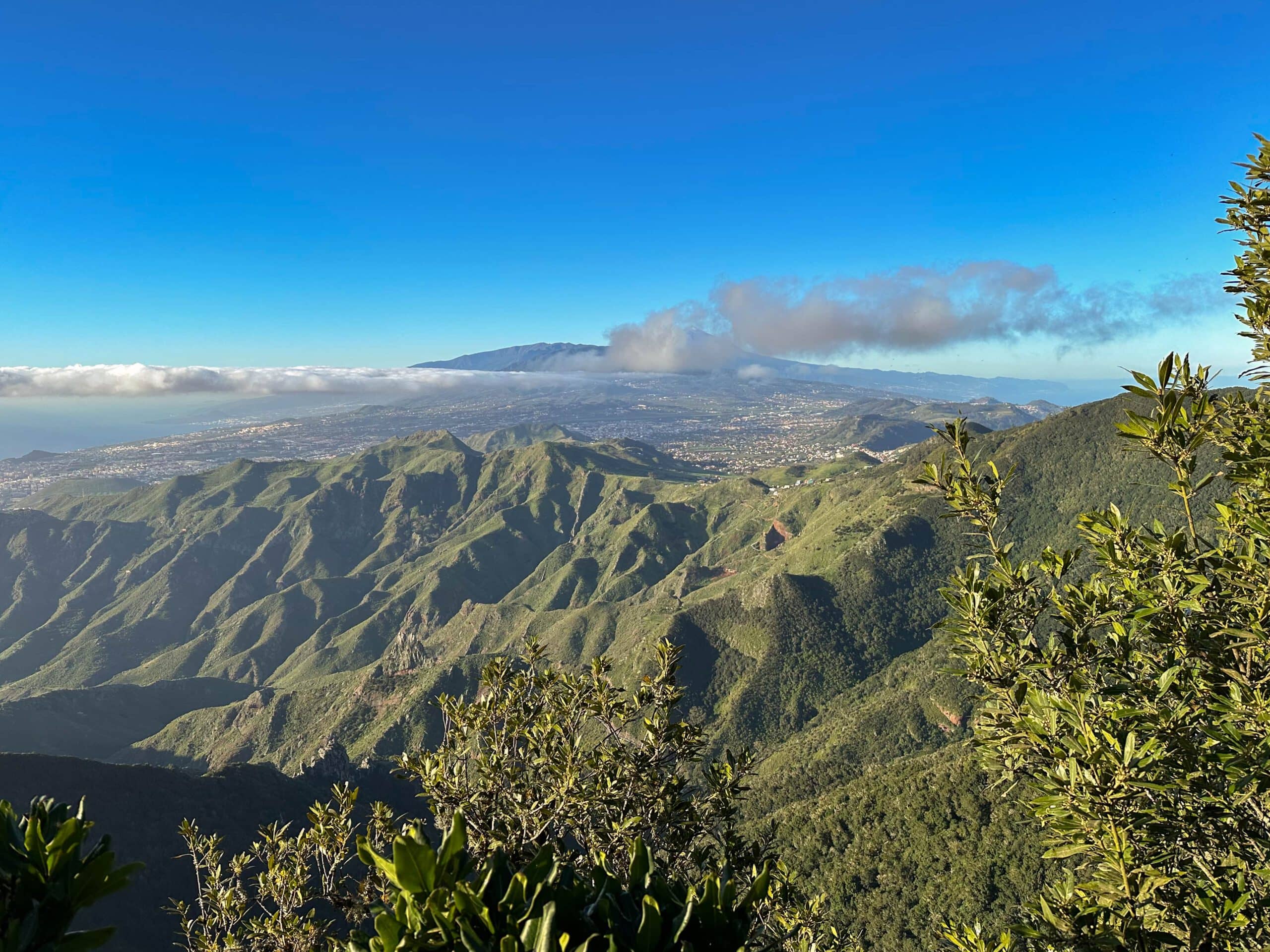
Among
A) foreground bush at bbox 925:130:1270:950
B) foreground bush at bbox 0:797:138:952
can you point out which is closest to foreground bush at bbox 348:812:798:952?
foreground bush at bbox 0:797:138:952

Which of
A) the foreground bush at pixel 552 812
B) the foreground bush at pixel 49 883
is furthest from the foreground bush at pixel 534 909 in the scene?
the foreground bush at pixel 49 883

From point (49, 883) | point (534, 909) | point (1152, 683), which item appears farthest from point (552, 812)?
point (1152, 683)

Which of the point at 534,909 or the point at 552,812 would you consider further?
Result: the point at 552,812

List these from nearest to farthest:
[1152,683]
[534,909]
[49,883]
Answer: [49,883] → [534,909] → [1152,683]

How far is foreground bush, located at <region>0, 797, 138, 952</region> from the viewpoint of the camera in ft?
12.5

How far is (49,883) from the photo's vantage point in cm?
403

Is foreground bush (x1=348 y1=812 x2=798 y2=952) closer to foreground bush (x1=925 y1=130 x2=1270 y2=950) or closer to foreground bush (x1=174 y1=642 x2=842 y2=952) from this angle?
foreground bush (x1=174 y1=642 x2=842 y2=952)

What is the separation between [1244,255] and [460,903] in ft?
45.1

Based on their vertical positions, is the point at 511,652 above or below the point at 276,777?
below

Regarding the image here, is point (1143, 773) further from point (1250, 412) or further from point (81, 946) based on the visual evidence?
point (81, 946)

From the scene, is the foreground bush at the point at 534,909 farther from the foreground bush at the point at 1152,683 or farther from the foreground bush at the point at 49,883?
the foreground bush at the point at 1152,683

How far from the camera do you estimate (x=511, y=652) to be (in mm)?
184125

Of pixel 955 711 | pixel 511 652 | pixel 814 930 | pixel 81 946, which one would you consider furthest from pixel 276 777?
pixel 955 711

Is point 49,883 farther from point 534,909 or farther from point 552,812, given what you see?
point 552,812
